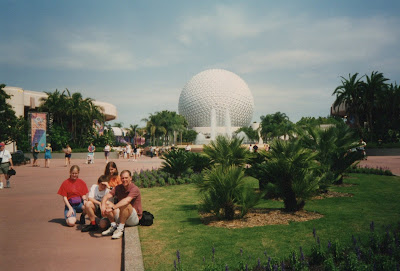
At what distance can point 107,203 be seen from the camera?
6.12 meters

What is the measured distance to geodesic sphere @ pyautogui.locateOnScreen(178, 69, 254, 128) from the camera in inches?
3191

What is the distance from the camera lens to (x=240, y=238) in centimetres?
525

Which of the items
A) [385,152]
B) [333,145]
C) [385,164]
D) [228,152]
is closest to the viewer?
[333,145]

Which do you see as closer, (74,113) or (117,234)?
(117,234)

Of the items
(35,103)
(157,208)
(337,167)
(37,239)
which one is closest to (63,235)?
(37,239)

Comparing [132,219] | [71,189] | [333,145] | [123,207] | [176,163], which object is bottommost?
[132,219]

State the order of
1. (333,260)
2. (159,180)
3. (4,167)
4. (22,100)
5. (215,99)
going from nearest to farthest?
(333,260), (4,167), (159,180), (22,100), (215,99)

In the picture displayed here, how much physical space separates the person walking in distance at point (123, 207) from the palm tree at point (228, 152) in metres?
4.46

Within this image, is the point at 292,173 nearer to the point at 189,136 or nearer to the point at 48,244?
the point at 48,244

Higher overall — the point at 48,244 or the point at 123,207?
the point at 123,207

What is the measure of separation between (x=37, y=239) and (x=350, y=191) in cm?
859

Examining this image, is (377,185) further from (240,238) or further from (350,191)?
(240,238)

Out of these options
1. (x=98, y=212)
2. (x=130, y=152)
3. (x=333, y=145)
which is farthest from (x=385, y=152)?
(x=98, y=212)

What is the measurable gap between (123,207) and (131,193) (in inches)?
11.3
